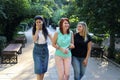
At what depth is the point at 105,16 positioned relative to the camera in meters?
15.8

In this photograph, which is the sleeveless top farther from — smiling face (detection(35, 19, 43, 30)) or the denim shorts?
smiling face (detection(35, 19, 43, 30))

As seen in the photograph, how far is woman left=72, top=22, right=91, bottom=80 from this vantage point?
7.77 metres

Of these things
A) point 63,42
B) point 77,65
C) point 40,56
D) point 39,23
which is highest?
point 39,23

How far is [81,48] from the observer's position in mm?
7797

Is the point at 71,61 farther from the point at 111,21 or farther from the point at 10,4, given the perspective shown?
the point at 10,4

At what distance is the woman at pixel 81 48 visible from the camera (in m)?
7.77

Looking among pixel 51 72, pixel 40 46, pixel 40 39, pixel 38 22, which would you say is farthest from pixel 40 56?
pixel 51 72

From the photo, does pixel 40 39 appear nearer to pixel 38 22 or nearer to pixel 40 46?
pixel 40 46

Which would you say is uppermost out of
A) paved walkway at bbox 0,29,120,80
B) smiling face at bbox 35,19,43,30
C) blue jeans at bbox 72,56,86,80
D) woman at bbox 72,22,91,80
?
smiling face at bbox 35,19,43,30

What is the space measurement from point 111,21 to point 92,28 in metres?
1.70

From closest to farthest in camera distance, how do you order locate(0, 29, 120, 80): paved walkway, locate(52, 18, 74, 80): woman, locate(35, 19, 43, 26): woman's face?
1. locate(52, 18, 74, 80): woman
2. locate(35, 19, 43, 26): woman's face
3. locate(0, 29, 120, 80): paved walkway

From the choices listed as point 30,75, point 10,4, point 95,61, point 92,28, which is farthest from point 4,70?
point 10,4

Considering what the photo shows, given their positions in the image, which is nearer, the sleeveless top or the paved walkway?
the sleeveless top

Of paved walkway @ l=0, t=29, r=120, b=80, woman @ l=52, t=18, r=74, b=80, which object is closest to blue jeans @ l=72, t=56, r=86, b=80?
woman @ l=52, t=18, r=74, b=80
